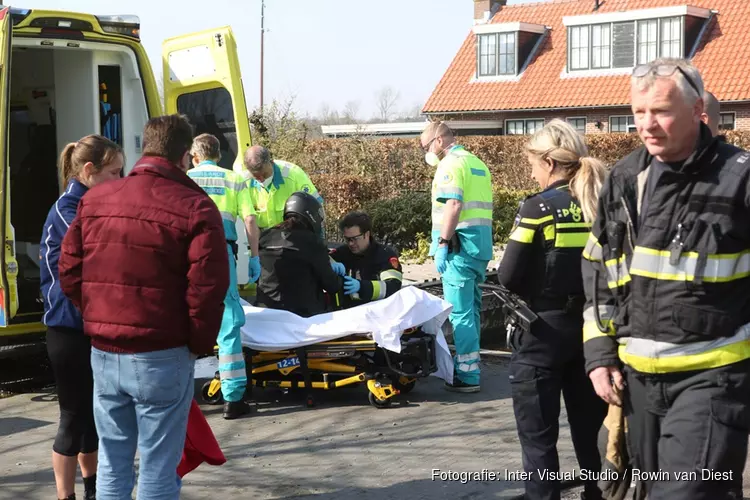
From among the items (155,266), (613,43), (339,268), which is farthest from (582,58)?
(155,266)

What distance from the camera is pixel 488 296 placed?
944cm

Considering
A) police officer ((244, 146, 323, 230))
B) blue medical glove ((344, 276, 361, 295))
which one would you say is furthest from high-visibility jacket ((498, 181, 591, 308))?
police officer ((244, 146, 323, 230))

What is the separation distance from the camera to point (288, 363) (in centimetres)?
690

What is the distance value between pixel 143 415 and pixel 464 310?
3.66 m

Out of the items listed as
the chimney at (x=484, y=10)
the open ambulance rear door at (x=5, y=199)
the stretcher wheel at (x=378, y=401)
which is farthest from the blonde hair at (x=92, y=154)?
the chimney at (x=484, y=10)

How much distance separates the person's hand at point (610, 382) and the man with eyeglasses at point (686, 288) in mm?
116

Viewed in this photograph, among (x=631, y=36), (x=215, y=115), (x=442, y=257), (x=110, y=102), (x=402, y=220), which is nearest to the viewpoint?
(x=442, y=257)

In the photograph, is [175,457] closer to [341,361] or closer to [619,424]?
[619,424]

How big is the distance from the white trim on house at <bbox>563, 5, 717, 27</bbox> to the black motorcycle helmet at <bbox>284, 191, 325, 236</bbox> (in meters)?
25.7

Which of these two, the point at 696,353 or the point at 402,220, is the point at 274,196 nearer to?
the point at 696,353

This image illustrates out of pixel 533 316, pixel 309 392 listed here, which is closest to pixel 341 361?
pixel 309 392

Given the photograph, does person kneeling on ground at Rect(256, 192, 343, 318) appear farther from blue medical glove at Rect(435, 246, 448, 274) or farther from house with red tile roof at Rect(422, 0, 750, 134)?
house with red tile roof at Rect(422, 0, 750, 134)

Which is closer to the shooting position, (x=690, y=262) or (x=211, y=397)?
(x=690, y=262)

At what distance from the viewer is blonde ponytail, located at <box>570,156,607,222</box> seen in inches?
170
